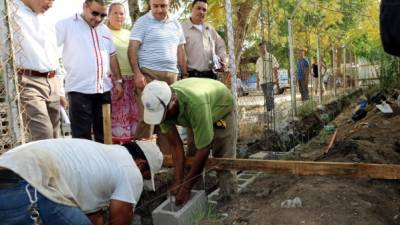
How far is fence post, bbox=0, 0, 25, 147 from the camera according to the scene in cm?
304

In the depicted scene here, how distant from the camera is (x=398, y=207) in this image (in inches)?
141

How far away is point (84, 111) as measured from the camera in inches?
161

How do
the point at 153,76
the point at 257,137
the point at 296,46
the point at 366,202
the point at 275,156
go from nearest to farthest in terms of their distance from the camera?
1. the point at 366,202
2. the point at 153,76
3. the point at 275,156
4. the point at 257,137
5. the point at 296,46

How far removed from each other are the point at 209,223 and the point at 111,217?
1.40 m

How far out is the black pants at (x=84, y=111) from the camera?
406cm

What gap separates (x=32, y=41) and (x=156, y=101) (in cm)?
124

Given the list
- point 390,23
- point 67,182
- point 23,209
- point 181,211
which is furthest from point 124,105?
point 390,23

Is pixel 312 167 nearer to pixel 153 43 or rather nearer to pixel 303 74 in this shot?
pixel 153 43

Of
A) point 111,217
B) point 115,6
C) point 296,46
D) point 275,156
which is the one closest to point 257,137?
point 275,156

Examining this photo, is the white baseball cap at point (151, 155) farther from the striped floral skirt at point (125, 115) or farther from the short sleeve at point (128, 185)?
the striped floral skirt at point (125, 115)

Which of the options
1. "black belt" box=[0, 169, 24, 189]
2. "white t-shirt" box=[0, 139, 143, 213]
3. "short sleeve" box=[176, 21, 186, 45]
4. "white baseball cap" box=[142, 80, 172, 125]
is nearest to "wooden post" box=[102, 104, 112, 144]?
"white baseball cap" box=[142, 80, 172, 125]

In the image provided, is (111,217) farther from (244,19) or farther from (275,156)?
(244,19)

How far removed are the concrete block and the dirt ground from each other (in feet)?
0.50

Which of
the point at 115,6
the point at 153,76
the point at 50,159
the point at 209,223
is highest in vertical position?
the point at 115,6
